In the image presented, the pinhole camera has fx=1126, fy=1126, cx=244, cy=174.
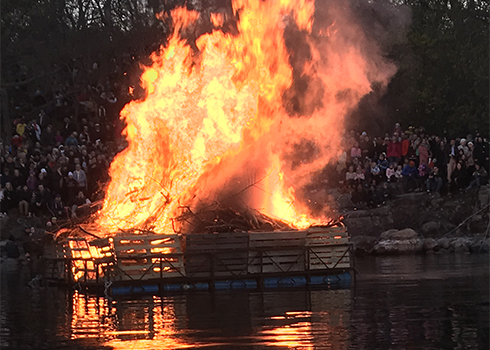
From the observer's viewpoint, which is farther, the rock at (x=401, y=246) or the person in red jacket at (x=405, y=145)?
the person in red jacket at (x=405, y=145)

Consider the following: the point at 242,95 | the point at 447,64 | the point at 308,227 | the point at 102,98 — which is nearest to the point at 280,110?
the point at 242,95

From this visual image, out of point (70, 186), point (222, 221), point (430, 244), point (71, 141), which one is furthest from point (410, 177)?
point (222, 221)

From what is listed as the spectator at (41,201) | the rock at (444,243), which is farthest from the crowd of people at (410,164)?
the spectator at (41,201)

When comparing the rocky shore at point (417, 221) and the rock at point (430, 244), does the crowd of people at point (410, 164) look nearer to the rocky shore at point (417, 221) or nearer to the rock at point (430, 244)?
the rocky shore at point (417, 221)

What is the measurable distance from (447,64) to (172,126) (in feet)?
76.1

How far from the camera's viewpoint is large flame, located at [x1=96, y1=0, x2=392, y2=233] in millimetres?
29250

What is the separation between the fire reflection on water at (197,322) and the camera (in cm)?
1881

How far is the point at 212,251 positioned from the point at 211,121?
3.70m

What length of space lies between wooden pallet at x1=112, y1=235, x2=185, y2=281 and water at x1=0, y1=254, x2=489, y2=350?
32.8 inches

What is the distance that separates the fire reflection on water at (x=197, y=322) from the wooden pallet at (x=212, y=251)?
3.52 feet

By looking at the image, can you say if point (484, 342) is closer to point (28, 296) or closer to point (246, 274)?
point (246, 274)

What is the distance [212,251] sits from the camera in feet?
90.1

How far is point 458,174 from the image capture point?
42.4 m

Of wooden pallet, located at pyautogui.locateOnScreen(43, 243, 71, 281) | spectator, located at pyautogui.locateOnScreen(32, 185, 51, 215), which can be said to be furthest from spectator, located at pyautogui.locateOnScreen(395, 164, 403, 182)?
wooden pallet, located at pyautogui.locateOnScreen(43, 243, 71, 281)
